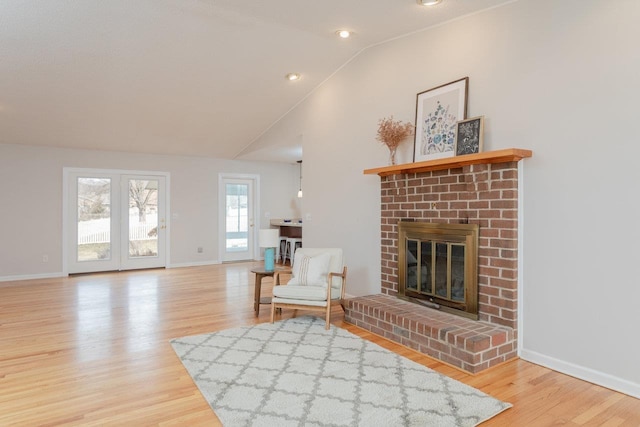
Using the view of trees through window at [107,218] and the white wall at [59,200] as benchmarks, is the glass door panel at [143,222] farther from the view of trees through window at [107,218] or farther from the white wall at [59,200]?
the white wall at [59,200]

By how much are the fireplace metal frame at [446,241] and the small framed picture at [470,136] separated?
2.17 feet

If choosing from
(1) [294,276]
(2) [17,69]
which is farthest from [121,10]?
(1) [294,276]

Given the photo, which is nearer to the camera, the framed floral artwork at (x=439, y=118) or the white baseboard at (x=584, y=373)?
the white baseboard at (x=584, y=373)

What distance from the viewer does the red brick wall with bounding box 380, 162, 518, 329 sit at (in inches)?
122

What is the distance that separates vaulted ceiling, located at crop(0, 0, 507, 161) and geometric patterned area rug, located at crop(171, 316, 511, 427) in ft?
9.89

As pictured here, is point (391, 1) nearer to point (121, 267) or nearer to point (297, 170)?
point (297, 170)

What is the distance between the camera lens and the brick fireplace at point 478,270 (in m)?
2.97

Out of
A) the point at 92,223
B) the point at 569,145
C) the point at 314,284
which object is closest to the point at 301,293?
the point at 314,284

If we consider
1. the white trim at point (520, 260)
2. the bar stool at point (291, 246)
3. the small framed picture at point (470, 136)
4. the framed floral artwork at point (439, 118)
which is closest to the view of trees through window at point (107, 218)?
the bar stool at point (291, 246)

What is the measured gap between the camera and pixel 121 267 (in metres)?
7.56

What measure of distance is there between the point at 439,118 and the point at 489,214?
108cm

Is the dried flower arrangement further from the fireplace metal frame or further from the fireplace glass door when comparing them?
the fireplace glass door

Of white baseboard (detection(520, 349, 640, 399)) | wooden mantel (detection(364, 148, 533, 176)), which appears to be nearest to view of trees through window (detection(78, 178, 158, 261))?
wooden mantel (detection(364, 148, 533, 176))

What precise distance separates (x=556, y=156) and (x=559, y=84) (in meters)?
0.53
